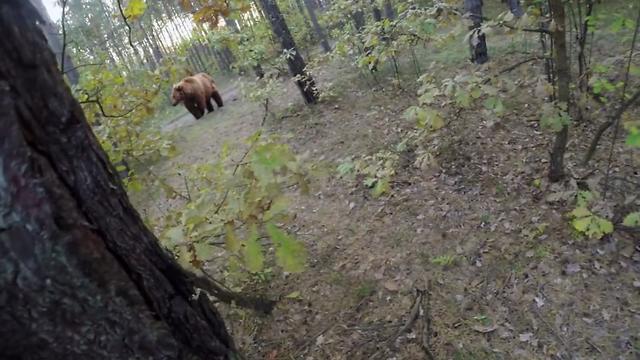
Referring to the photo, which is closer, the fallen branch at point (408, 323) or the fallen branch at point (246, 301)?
the fallen branch at point (246, 301)

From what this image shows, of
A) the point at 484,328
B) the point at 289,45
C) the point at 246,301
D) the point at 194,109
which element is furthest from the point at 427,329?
the point at 194,109

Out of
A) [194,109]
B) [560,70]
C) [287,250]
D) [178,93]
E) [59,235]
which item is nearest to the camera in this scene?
[59,235]

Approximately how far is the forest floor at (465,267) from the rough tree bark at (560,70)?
0.23 m

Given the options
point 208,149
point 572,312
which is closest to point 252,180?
point 572,312

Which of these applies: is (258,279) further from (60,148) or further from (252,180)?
(60,148)

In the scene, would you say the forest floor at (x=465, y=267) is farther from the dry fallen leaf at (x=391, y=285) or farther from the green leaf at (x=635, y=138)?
the green leaf at (x=635, y=138)

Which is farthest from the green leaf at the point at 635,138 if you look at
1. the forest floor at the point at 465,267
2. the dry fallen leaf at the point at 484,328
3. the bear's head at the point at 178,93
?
the bear's head at the point at 178,93

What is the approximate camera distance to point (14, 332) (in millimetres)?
1266

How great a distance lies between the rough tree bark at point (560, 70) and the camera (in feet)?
11.1

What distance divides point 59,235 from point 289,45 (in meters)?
7.83

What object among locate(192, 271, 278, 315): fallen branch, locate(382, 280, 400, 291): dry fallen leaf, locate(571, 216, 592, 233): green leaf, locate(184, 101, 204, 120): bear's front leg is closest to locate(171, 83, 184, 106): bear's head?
locate(184, 101, 204, 120): bear's front leg

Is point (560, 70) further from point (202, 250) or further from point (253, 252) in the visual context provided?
point (202, 250)

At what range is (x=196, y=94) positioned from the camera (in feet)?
37.2

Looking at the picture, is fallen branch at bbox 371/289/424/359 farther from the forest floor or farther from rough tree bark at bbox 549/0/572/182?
rough tree bark at bbox 549/0/572/182
